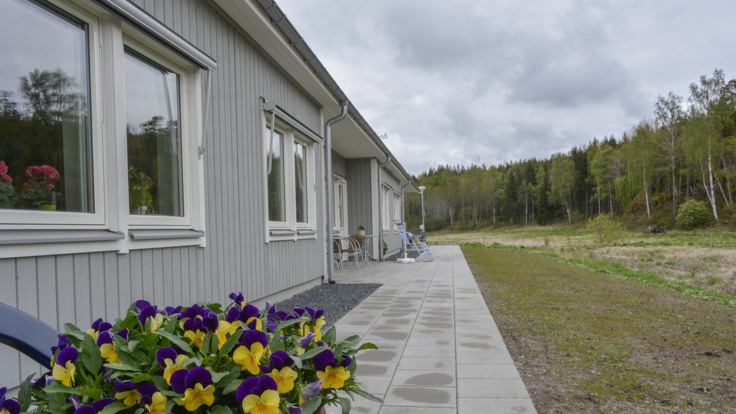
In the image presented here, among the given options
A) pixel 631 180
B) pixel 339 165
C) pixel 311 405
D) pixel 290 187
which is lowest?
pixel 311 405

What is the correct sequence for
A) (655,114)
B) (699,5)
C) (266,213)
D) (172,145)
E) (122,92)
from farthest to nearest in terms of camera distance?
(655,114)
(699,5)
(266,213)
(172,145)
(122,92)

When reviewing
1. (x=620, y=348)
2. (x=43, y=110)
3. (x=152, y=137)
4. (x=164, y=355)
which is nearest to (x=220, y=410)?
(x=164, y=355)

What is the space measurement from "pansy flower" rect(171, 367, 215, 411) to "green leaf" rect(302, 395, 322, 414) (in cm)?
16

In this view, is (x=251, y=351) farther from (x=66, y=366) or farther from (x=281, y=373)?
(x=66, y=366)

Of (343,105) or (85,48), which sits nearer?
(85,48)

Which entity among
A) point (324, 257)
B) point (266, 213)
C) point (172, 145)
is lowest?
point (324, 257)

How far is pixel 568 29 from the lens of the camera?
1195cm

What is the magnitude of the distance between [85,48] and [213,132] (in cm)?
127

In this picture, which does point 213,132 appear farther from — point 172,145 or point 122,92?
point 122,92

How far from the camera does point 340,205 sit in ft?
35.9

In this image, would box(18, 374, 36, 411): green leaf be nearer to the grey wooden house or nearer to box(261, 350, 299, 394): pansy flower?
box(261, 350, 299, 394): pansy flower

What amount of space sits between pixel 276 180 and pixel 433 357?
10.0 ft

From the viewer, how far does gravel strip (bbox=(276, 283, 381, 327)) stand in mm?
4665

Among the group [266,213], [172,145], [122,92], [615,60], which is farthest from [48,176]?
[615,60]
